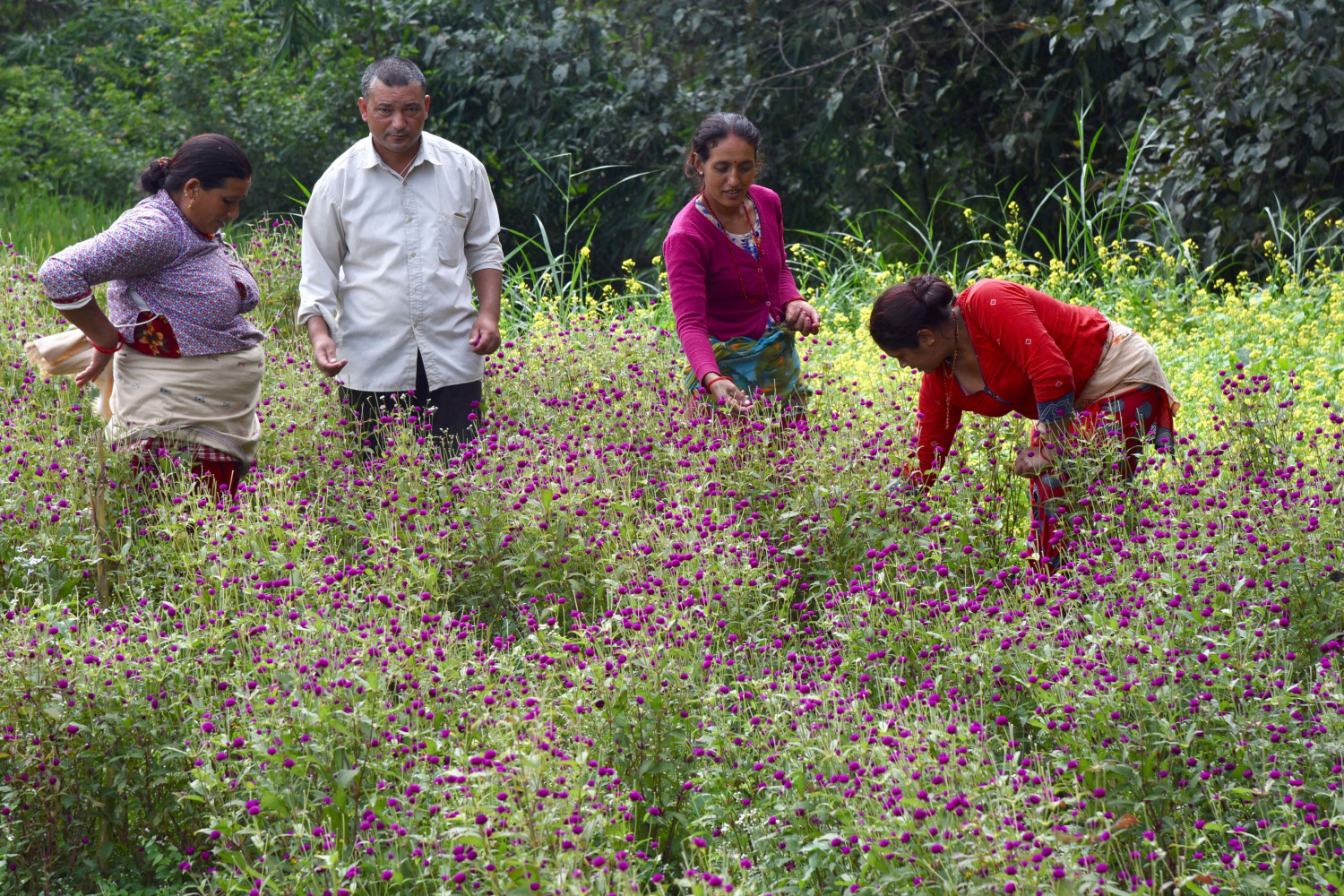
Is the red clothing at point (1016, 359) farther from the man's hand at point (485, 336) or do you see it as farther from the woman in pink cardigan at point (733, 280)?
the man's hand at point (485, 336)

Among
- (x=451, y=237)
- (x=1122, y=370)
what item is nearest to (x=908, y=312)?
(x=1122, y=370)

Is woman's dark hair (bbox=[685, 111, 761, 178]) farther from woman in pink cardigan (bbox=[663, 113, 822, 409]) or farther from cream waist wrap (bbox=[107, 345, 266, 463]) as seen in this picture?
cream waist wrap (bbox=[107, 345, 266, 463])

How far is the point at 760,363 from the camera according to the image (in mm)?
4828

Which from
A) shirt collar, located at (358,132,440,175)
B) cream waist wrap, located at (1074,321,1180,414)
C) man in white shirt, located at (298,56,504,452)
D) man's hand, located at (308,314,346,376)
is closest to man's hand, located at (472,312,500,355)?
man in white shirt, located at (298,56,504,452)

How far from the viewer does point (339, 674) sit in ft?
10.1

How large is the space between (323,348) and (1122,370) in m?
2.70

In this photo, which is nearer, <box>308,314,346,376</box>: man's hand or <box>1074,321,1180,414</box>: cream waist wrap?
<box>1074,321,1180,414</box>: cream waist wrap

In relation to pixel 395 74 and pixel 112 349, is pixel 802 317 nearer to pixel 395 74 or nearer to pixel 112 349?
pixel 395 74

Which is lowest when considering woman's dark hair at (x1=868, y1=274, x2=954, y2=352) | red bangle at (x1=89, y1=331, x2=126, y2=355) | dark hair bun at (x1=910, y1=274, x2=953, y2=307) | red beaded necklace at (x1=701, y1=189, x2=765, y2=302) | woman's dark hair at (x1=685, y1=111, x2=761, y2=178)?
red bangle at (x1=89, y1=331, x2=126, y2=355)

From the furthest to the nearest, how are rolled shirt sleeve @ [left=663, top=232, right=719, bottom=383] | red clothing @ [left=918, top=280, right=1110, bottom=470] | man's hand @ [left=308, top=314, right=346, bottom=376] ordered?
man's hand @ [left=308, top=314, right=346, bottom=376], rolled shirt sleeve @ [left=663, top=232, right=719, bottom=383], red clothing @ [left=918, top=280, right=1110, bottom=470]

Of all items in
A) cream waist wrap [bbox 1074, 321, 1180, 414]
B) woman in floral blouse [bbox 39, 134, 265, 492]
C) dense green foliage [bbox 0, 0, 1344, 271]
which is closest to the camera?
cream waist wrap [bbox 1074, 321, 1180, 414]

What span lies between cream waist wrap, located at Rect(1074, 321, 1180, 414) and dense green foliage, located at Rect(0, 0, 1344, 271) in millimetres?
4014

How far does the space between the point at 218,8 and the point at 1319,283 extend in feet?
35.3

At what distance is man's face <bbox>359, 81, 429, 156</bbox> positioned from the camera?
4797 millimetres
